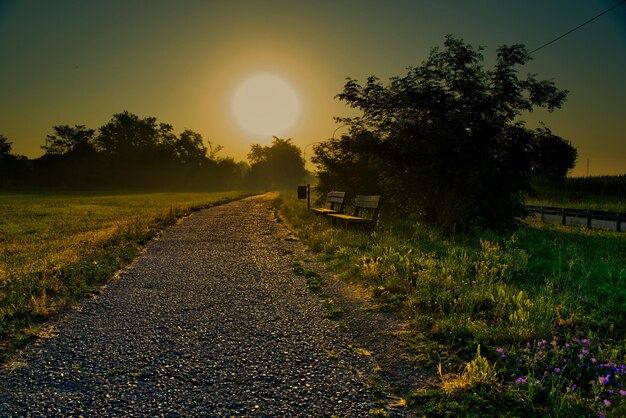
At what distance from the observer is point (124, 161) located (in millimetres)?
87062

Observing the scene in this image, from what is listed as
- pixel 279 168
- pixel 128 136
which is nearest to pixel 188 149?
pixel 128 136

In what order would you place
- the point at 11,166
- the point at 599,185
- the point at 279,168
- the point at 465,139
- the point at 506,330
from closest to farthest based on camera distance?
1. the point at 506,330
2. the point at 465,139
3. the point at 599,185
4. the point at 11,166
5. the point at 279,168

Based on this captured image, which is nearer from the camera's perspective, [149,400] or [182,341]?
[149,400]

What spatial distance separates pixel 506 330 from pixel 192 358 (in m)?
2.99

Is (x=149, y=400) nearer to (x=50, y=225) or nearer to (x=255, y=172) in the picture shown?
(x=50, y=225)

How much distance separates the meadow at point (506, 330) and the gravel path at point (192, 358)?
2.61ft

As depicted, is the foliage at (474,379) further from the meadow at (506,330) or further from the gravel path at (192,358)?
the gravel path at (192,358)

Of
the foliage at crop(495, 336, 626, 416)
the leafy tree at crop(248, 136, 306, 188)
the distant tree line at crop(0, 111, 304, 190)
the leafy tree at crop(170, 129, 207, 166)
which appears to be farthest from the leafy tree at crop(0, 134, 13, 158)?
the foliage at crop(495, 336, 626, 416)

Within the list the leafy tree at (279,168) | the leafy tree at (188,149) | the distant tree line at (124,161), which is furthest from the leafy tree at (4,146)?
the leafy tree at (279,168)

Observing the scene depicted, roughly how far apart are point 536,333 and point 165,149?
9908 cm

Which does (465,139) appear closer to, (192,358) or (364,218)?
(364,218)

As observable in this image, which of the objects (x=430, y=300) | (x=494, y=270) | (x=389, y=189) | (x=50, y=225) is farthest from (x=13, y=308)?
(x=50, y=225)

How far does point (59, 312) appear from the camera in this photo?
501cm

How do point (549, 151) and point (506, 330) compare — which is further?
point (549, 151)
